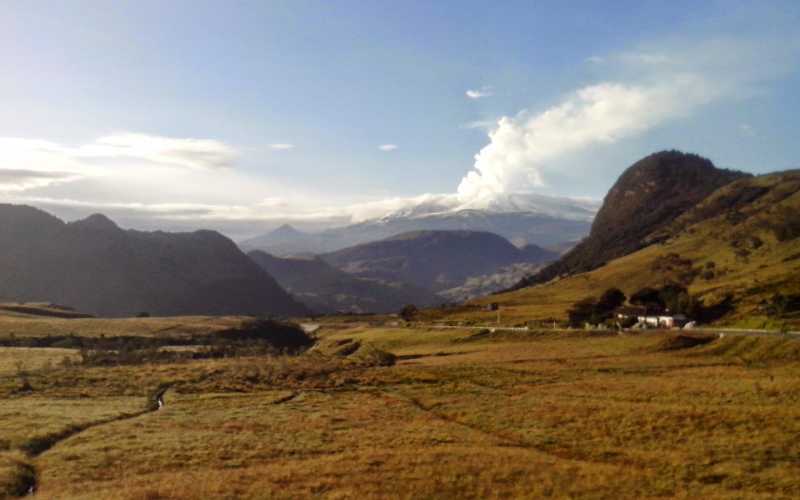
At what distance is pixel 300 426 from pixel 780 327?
7428cm

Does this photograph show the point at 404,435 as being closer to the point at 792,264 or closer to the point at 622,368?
the point at 622,368

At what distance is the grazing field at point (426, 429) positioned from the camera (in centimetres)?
3012

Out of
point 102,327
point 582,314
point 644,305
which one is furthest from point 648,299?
point 102,327

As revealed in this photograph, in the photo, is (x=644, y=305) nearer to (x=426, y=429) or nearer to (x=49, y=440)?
(x=426, y=429)

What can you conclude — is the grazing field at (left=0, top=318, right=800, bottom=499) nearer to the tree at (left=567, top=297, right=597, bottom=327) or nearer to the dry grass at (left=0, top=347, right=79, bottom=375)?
the dry grass at (left=0, top=347, right=79, bottom=375)

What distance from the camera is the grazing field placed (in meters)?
30.1

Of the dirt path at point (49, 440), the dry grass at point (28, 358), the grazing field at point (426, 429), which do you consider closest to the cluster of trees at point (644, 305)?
the grazing field at point (426, 429)

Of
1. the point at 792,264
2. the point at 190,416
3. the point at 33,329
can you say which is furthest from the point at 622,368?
the point at 33,329

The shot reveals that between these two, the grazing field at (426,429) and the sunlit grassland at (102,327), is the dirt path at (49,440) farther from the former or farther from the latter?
the sunlit grassland at (102,327)

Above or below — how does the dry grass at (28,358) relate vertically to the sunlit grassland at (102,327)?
above

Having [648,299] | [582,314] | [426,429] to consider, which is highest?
[648,299]

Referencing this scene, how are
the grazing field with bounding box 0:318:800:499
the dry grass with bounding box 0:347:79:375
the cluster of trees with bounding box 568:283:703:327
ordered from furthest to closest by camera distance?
the cluster of trees with bounding box 568:283:703:327 < the dry grass with bounding box 0:347:79:375 < the grazing field with bounding box 0:318:800:499

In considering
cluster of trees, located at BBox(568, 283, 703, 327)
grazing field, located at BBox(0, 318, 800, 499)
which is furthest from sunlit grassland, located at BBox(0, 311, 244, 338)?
cluster of trees, located at BBox(568, 283, 703, 327)

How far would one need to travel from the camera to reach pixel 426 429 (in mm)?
42312
